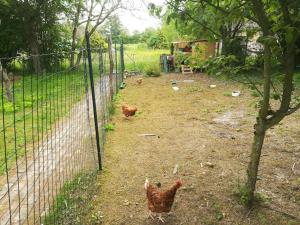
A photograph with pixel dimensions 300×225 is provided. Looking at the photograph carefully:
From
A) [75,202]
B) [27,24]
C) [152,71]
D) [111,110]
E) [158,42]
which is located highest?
[27,24]

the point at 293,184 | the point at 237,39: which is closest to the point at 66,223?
the point at 237,39

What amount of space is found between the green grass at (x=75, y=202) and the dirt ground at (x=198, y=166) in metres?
0.12

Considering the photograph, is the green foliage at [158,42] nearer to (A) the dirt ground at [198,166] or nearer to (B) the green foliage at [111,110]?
(B) the green foliage at [111,110]

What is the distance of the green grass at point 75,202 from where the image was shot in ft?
12.8

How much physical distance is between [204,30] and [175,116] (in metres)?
5.41

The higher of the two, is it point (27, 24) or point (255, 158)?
point (27, 24)

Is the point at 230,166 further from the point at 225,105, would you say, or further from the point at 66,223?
the point at 225,105

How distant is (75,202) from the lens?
4.27m

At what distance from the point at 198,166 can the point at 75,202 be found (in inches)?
80.8

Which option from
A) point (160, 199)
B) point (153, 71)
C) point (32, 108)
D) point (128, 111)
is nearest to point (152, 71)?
point (153, 71)

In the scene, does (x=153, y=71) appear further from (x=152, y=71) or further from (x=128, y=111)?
(x=128, y=111)

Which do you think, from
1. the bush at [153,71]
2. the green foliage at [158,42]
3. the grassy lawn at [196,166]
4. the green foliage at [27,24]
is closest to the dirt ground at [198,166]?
the grassy lawn at [196,166]

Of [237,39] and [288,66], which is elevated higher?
[237,39]

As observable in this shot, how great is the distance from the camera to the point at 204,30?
11.9 ft
